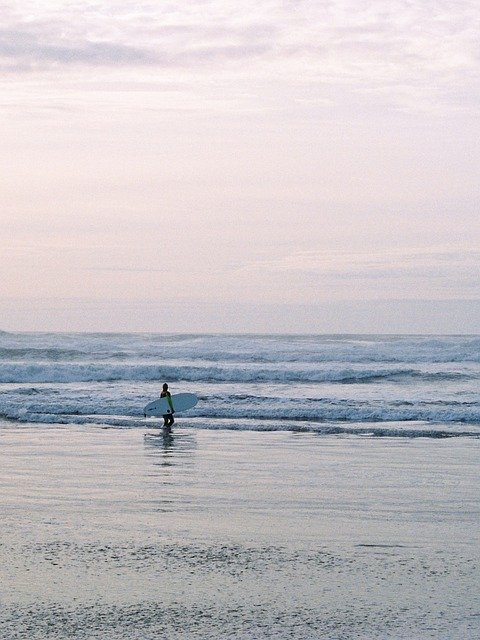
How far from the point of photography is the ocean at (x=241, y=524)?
780 centimetres

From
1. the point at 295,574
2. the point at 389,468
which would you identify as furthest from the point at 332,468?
the point at 295,574

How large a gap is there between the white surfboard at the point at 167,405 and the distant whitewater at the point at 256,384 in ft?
1.20

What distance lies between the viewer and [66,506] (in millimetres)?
12578

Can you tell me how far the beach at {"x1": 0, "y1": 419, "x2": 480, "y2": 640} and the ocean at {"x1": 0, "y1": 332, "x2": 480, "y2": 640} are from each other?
31mm

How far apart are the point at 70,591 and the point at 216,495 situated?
5132 mm

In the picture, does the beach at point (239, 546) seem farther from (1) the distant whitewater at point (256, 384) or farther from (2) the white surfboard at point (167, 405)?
(2) the white surfboard at point (167, 405)

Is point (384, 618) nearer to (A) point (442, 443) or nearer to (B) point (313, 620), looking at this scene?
Answer: (B) point (313, 620)

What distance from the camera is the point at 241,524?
11469 millimetres

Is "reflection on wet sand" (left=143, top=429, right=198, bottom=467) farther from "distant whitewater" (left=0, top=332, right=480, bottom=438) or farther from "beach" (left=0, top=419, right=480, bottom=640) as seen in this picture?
"distant whitewater" (left=0, top=332, right=480, bottom=438)

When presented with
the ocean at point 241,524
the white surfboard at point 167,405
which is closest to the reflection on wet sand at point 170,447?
the ocean at point 241,524

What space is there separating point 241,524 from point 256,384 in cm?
3067

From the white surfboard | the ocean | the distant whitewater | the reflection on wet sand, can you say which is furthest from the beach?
the white surfboard

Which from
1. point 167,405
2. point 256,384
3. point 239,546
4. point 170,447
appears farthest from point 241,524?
point 256,384

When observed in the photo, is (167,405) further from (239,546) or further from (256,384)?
(256,384)
